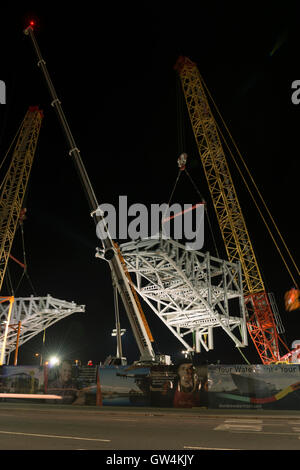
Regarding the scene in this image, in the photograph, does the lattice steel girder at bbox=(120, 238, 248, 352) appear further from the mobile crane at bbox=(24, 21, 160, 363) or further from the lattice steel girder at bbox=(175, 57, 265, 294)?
the mobile crane at bbox=(24, 21, 160, 363)

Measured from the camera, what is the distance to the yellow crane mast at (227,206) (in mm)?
52812

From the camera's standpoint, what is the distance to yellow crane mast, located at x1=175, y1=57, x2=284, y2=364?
173 ft

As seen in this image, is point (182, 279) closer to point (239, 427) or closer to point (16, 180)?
point (239, 427)

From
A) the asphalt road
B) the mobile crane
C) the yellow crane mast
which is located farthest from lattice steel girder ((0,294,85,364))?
the asphalt road

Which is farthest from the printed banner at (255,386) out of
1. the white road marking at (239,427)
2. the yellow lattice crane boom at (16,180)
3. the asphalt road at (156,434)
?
the yellow lattice crane boom at (16,180)

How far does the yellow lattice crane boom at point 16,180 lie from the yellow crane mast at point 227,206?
74.0 feet

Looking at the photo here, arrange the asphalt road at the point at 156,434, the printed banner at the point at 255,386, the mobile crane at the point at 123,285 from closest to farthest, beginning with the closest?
the asphalt road at the point at 156,434, the printed banner at the point at 255,386, the mobile crane at the point at 123,285

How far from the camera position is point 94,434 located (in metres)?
9.86

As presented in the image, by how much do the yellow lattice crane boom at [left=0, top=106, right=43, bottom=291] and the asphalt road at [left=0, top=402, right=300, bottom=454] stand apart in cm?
4045

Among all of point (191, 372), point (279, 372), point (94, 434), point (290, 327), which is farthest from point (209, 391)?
point (290, 327)

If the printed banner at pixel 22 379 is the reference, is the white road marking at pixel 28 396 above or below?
below

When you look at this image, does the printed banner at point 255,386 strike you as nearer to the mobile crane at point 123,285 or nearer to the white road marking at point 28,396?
the mobile crane at point 123,285
